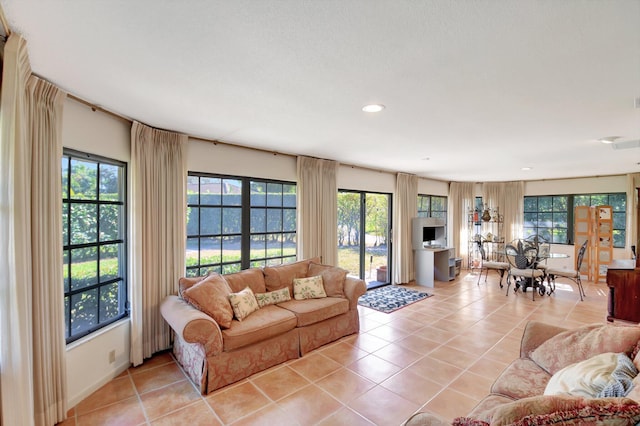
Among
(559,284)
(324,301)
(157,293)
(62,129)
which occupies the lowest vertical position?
(559,284)

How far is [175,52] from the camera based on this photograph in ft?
5.63

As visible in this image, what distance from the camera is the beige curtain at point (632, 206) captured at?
6.50 m

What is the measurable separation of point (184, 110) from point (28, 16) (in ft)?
4.20

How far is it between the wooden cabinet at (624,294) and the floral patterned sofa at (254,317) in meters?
3.73

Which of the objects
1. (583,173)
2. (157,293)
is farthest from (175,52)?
(583,173)

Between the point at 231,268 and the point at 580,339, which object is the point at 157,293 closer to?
the point at 231,268

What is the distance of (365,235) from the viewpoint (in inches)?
244

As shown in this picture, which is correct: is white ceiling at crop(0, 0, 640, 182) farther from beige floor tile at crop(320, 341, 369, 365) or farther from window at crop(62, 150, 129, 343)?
beige floor tile at crop(320, 341, 369, 365)

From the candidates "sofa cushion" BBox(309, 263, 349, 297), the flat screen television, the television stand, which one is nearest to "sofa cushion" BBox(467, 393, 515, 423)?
"sofa cushion" BBox(309, 263, 349, 297)

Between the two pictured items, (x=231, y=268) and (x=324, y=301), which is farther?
(x=231, y=268)

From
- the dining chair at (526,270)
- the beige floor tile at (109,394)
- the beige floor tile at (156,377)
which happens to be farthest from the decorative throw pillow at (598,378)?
the dining chair at (526,270)

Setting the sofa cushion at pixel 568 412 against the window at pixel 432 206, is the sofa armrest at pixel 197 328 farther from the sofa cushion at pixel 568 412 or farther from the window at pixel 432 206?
the window at pixel 432 206

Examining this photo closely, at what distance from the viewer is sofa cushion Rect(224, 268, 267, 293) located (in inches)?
141

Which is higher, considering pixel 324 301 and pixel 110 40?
pixel 110 40
